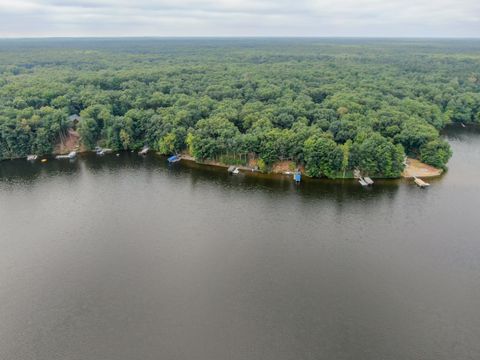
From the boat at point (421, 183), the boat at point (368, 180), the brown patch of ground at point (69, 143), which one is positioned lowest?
the boat at point (421, 183)

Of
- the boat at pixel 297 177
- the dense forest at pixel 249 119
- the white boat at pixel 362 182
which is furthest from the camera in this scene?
the dense forest at pixel 249 119

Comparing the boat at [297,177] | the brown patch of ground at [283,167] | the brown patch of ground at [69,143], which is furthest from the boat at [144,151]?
the boat at [297,177]

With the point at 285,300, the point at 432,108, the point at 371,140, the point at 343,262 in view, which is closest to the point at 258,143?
the point at 371,140

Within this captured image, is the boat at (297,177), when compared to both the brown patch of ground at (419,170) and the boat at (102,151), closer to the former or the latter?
the brown patch of ground at (419,170)

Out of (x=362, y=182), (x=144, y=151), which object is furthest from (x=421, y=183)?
(x=144, y=151)

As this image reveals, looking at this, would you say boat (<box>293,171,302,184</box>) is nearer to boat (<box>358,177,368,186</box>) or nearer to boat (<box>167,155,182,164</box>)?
boat (<box>358,177,368,186</box>)

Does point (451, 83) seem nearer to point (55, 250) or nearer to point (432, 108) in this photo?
point (432, 108)

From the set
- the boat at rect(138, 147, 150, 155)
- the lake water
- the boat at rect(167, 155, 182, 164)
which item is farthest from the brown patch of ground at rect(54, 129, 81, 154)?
the boat at rect(167, 155, 182, 164)
